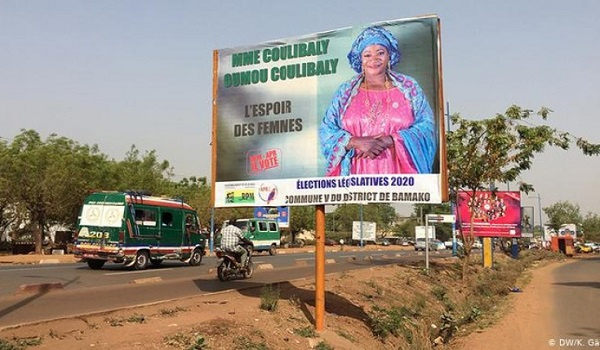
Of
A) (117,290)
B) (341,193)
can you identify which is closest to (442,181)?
(341,193)

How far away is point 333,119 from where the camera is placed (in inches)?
360

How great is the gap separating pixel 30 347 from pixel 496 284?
699 inches

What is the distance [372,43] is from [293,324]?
16.1 feet

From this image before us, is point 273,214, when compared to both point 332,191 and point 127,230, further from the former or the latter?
point 332,191

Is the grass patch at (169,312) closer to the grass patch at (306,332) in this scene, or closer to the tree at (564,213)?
the grass patch at (306,332)

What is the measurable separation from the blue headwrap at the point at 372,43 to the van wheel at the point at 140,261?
14.4 meters

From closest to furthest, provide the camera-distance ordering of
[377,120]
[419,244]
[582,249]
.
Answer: [377,120] < [419,244] < [582,249]

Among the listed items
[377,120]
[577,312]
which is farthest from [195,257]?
[377,120]

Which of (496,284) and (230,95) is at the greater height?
(230,95)

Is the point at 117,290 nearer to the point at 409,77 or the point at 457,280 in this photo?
the point at 409,77

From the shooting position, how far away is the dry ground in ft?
24.1

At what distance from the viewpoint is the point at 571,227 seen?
242ft

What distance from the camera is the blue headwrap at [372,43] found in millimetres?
8844

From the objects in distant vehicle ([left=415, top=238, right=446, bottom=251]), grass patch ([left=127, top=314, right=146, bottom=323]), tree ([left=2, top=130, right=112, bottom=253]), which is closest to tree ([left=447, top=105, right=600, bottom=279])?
grass patch ([left=127, top=314, right=146, bottom=323])
